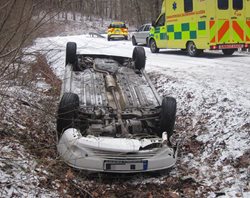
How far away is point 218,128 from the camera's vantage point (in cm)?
692

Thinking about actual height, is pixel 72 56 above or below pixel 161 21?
below

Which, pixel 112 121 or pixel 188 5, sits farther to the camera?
pixel 188 5

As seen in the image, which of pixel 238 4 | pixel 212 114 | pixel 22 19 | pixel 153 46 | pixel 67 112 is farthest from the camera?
pixel 153 46

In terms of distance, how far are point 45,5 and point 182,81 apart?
6.13m

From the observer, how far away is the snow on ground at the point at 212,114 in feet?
18.1

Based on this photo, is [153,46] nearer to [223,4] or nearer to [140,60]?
[223,4]

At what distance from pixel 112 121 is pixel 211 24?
9349 mm

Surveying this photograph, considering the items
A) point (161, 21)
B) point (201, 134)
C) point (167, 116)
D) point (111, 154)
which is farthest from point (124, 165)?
point (161, 21)

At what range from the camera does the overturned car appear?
5406 mm

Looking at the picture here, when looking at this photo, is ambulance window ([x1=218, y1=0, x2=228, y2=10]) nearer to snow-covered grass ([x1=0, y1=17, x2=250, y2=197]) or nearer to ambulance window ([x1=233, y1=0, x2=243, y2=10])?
ambulance window ([x1=233, y1=0, x2=243, y2=10])

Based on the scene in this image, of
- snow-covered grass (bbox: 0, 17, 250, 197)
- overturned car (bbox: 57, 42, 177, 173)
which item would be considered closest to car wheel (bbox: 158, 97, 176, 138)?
overturned car (bbox: 57, 42, 177, 173)

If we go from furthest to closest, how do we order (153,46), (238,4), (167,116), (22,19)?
(153,46), (238,4), (167,116), (22,19)

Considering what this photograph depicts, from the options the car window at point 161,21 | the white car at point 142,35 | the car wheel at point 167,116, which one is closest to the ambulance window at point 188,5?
the car window at point 161,21

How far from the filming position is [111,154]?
212 inches
